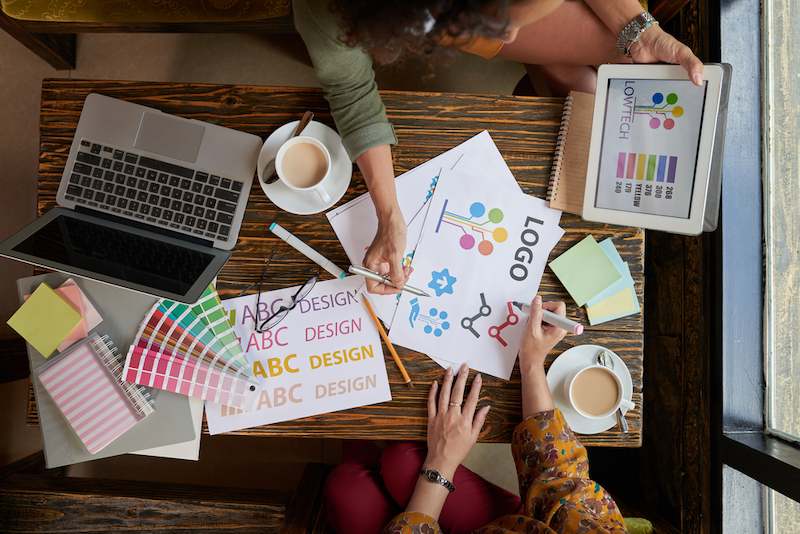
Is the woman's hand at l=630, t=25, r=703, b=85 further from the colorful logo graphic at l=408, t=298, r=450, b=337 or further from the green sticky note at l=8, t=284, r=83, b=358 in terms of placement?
the green sticky note at l=8, t=284, r=83, b=358

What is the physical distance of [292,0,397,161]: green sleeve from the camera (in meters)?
0.74

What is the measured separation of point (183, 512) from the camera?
1.22 metres

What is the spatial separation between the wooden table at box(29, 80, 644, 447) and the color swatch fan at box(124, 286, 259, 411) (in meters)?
0.07

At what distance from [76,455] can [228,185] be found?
65cm

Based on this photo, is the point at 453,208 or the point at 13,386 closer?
the point at 453,208

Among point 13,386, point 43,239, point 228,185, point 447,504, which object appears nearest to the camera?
point 43,239

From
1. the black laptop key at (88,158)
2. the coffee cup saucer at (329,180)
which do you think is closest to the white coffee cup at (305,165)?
the coffee cup saucer at (329,180)

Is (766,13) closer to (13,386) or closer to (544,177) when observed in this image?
(544,177)

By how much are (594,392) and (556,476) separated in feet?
0.63

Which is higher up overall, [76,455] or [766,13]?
[766,13]

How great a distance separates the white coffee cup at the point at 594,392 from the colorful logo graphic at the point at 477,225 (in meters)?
0.33

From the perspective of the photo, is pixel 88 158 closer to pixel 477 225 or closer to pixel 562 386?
pixel 477 225

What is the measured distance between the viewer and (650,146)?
90 cm

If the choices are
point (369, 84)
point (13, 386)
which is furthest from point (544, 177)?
point (13, 386)
